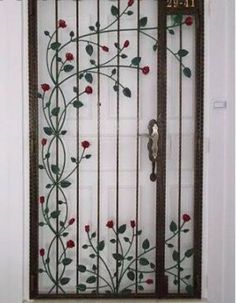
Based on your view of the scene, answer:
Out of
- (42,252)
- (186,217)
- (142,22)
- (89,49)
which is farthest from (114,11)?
(42,252)

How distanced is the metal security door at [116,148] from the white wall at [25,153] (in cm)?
7

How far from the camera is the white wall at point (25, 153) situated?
2.44 meters

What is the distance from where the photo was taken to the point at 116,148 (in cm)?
262

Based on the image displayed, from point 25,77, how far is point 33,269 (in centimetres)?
131

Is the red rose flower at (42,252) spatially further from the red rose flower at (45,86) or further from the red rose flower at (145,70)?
the red rose flower at (145,70)

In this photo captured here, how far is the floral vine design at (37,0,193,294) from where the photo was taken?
A: 2.57 metres

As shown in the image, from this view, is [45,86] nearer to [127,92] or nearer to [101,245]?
[127,92]

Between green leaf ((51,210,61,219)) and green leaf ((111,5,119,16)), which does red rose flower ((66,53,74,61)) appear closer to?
green leaf ((111,5,119,16))

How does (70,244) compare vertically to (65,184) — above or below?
below

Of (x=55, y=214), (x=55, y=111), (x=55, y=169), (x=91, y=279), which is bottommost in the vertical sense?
(x=91, y=279)

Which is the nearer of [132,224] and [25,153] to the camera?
[25,153]

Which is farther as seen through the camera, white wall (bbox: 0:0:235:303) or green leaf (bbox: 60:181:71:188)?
green leaf (bbox: 60:181:71:188)

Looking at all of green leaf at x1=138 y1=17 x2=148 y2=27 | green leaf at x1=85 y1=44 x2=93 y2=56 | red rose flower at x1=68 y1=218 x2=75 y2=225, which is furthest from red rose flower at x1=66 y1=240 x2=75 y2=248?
green leaf at x1=138 y1=17 x2=148 y2=27

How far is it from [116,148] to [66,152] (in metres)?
0.35
